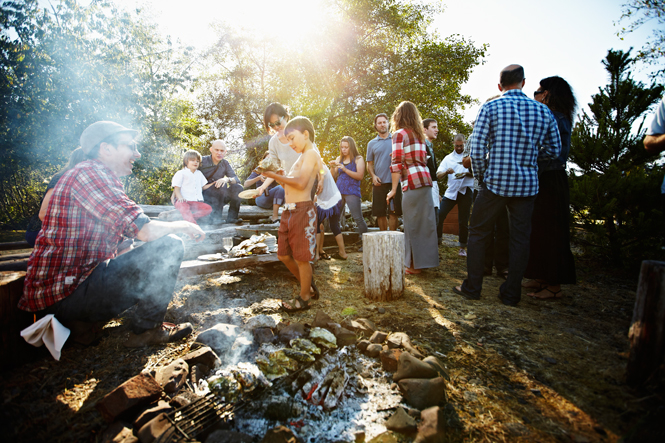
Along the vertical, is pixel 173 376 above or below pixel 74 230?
below

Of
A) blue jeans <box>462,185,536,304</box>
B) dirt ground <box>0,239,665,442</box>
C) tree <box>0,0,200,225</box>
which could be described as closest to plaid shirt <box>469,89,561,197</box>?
blue jeans <box>462,185,536,304</box>

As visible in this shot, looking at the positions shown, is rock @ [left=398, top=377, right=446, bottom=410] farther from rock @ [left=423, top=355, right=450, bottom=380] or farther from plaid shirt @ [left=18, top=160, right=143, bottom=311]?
plaid shirt @ [left=18, top=160, right=143, bottom=311]

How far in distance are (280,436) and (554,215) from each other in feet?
10.9

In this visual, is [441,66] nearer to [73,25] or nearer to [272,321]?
[272,321]

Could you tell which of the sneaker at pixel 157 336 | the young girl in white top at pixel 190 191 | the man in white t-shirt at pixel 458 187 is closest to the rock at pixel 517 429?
the sneaker at pixel 157 336

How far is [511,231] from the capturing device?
3078mm

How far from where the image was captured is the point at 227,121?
15.7m

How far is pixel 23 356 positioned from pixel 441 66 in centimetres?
1444

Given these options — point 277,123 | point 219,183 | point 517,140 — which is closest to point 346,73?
point 219,183

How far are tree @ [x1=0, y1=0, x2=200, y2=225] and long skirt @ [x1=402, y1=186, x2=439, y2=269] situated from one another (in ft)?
40.2

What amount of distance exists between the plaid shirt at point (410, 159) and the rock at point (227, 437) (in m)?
3.16

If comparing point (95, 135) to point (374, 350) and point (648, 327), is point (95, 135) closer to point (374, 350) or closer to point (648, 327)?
point (374, 350)


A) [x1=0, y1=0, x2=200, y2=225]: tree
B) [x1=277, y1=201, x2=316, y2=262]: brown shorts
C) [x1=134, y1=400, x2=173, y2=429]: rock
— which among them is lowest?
[x1=134, y1=400, x2=173, y2=429]: rock

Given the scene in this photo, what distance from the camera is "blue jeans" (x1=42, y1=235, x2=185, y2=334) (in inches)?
86.3
